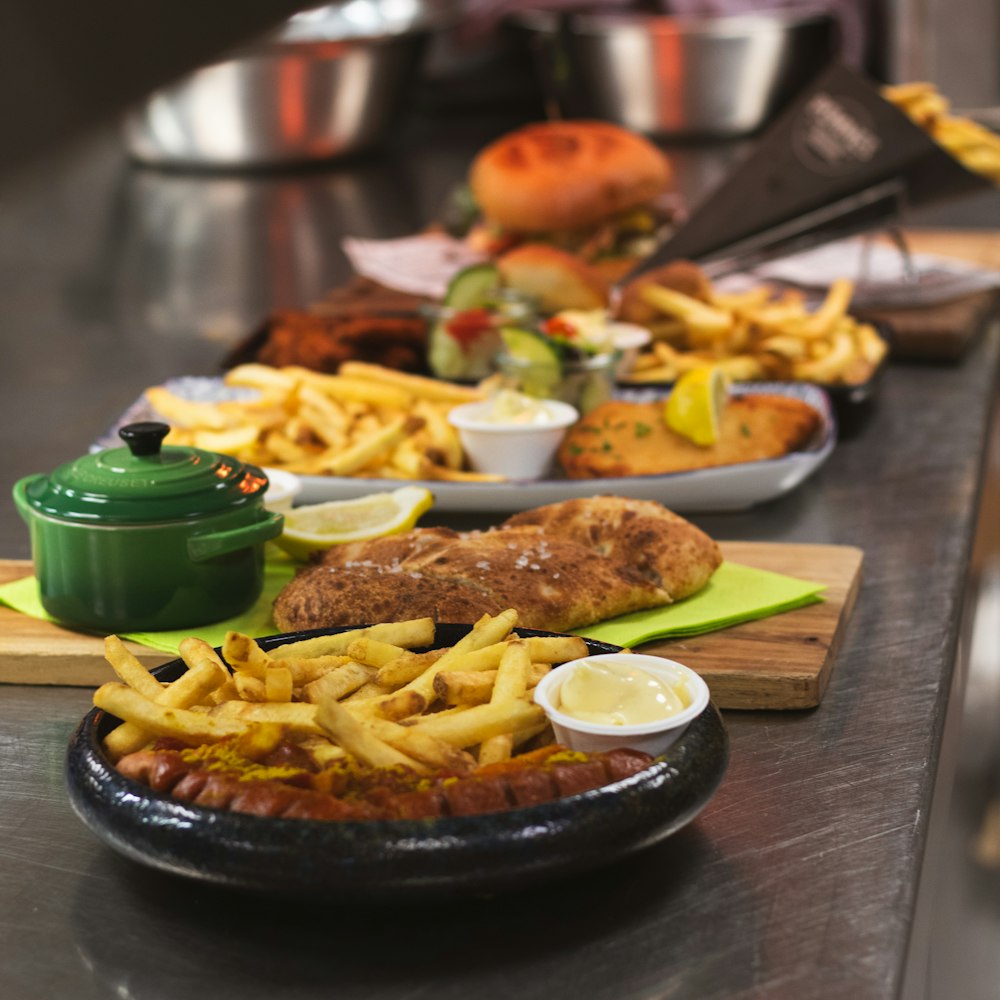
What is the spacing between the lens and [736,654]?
145 cm

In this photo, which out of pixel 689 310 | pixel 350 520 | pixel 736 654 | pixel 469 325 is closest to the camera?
pixel 736 654

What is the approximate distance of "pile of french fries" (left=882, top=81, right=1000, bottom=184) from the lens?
301cm

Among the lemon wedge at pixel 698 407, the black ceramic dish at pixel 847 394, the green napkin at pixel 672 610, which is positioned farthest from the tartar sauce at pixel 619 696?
the black ceramic dish at pixel 847 394

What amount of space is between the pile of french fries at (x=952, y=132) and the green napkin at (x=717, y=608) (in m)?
1.65

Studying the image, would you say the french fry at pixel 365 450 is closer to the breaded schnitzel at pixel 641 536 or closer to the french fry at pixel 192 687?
the breaded schnitzel at pixel 641 536

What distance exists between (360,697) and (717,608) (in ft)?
1.67

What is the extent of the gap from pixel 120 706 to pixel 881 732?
26.4 inches

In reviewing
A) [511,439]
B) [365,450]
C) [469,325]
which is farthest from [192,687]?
[469,325]

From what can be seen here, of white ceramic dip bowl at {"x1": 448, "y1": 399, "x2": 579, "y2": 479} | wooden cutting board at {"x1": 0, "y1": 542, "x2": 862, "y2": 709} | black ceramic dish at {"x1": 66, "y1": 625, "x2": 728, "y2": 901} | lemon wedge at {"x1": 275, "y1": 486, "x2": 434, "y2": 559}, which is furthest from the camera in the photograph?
white ceramic dip bowl at {"x1": 448, "y1": 399, "x2": 579, "y2": 479}

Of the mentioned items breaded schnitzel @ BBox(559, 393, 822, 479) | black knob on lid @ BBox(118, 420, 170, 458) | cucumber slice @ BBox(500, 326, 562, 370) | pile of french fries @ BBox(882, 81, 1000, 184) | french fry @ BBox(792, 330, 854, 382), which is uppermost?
black knob on lid @ BBox(118, 420, 170, 458)

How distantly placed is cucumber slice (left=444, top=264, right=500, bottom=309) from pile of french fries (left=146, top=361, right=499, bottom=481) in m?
0.37

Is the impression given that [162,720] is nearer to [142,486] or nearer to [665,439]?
[142,486]

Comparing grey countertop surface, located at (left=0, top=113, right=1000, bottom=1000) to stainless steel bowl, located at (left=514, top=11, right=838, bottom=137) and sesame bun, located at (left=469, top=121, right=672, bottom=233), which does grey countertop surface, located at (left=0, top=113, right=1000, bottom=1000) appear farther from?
stainless steel bowl, located at (left=514, top=11, right=838, bottom=137)

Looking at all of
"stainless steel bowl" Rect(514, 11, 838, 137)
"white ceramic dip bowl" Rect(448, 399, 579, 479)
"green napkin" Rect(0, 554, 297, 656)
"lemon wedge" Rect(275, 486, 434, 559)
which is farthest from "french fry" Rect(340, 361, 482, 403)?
"stainless steel bowl" Rect(514, 11, 838, 137)
